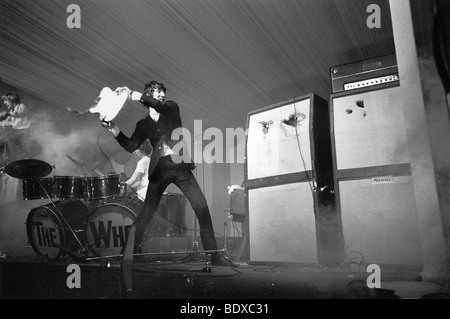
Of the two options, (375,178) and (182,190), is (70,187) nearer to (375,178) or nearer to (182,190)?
(182,190)

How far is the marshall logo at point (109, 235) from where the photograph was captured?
4.03 m

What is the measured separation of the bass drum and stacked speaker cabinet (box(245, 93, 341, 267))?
99.8 inches

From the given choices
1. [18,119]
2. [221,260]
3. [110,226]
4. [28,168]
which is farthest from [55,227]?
[221,260]

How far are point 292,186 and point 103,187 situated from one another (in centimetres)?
257

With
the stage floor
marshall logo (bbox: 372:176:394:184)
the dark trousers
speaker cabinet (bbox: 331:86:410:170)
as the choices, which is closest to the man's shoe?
the dark trousers

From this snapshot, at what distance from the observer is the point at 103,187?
4082mm

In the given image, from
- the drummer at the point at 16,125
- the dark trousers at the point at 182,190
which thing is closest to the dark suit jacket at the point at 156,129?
the dark trousers at the point at 182,190

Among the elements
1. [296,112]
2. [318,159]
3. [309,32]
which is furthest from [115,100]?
[309,32]

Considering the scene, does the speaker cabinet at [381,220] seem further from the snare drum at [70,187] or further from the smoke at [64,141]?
the smoke at [64,141]

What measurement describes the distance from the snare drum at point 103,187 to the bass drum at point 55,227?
0.43m

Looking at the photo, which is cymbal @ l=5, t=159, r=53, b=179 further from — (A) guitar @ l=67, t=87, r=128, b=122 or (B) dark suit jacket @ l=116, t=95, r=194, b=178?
(B) dark suit jacket @ l=116, t=95, r=194, b=178

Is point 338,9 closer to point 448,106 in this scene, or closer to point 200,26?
point 200,26

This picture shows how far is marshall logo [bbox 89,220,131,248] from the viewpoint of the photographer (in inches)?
159
